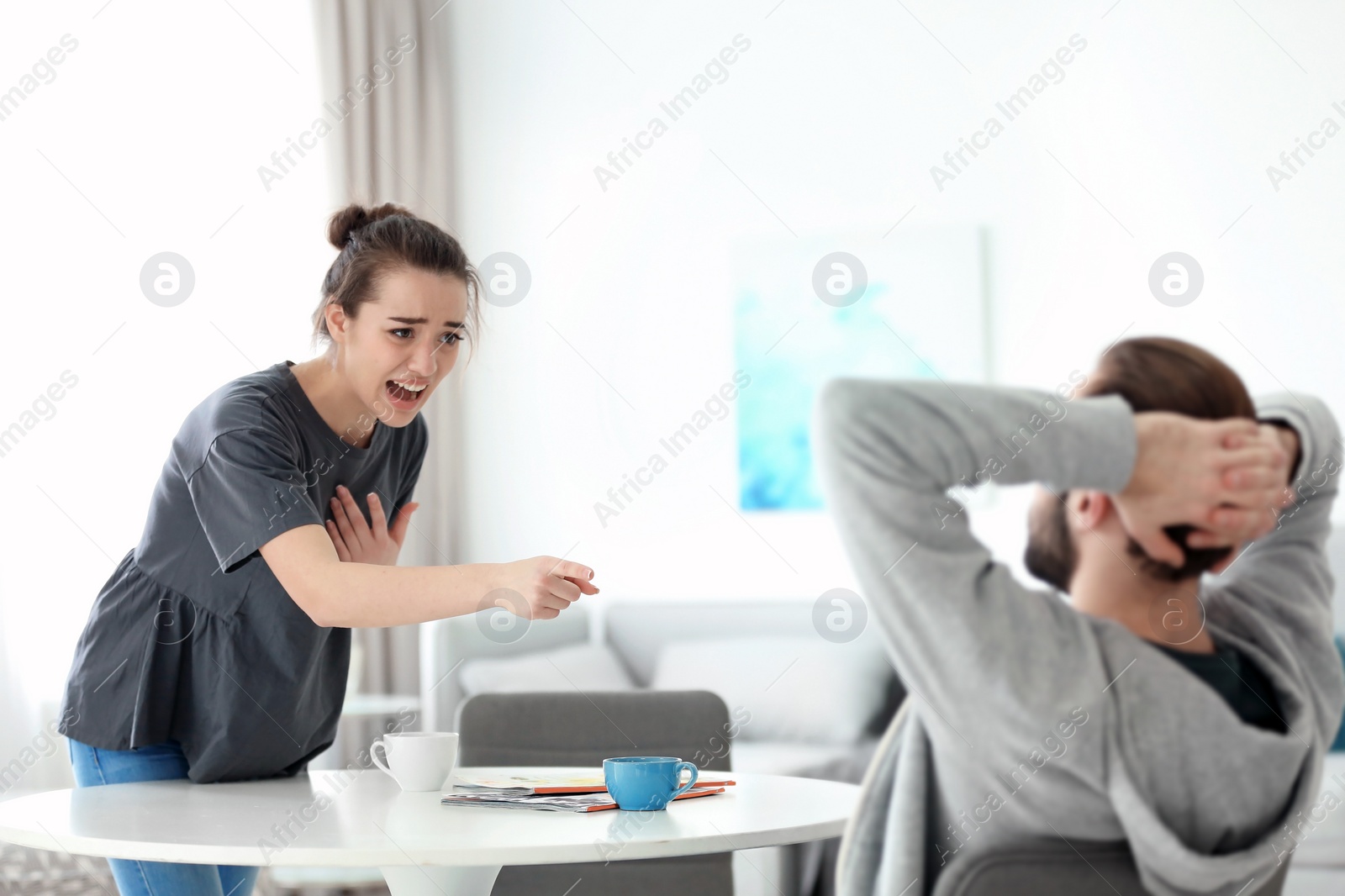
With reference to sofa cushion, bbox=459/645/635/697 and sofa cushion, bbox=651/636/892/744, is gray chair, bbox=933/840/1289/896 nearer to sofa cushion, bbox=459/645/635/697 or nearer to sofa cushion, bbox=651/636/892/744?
sofa cushion, bbox=651/636/892/744

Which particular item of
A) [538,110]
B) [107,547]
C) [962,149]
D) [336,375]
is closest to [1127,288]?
[962,149]

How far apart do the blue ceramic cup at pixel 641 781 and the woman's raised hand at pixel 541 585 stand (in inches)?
6.3

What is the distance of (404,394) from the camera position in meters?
1.50

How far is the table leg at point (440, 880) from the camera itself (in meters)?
1.20

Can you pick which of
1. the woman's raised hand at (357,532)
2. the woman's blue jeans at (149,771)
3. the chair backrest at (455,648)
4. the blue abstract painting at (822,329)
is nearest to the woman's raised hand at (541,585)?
the woman's raised hand at (357,532)

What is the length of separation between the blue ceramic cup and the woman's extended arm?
0.55 ft

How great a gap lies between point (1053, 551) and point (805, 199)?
299 centimetres

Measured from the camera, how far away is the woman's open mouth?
58.6 inches

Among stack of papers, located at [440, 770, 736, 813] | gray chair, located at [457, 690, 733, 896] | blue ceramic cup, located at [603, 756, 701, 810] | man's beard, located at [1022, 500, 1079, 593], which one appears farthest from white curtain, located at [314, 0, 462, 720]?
man's beard, located at [1022, 500, 1079, 593]

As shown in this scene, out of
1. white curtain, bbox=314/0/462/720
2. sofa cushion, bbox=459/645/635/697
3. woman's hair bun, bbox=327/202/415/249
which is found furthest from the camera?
white curtain, bbox=314/0/462/720

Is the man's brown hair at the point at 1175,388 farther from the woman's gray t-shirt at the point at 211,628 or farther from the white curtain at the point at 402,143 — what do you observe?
the white curtain at the point at 402,143

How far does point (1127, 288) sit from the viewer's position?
3.40 meters

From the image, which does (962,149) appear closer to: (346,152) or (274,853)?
(346,152)

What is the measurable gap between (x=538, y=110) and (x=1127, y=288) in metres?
1.95
